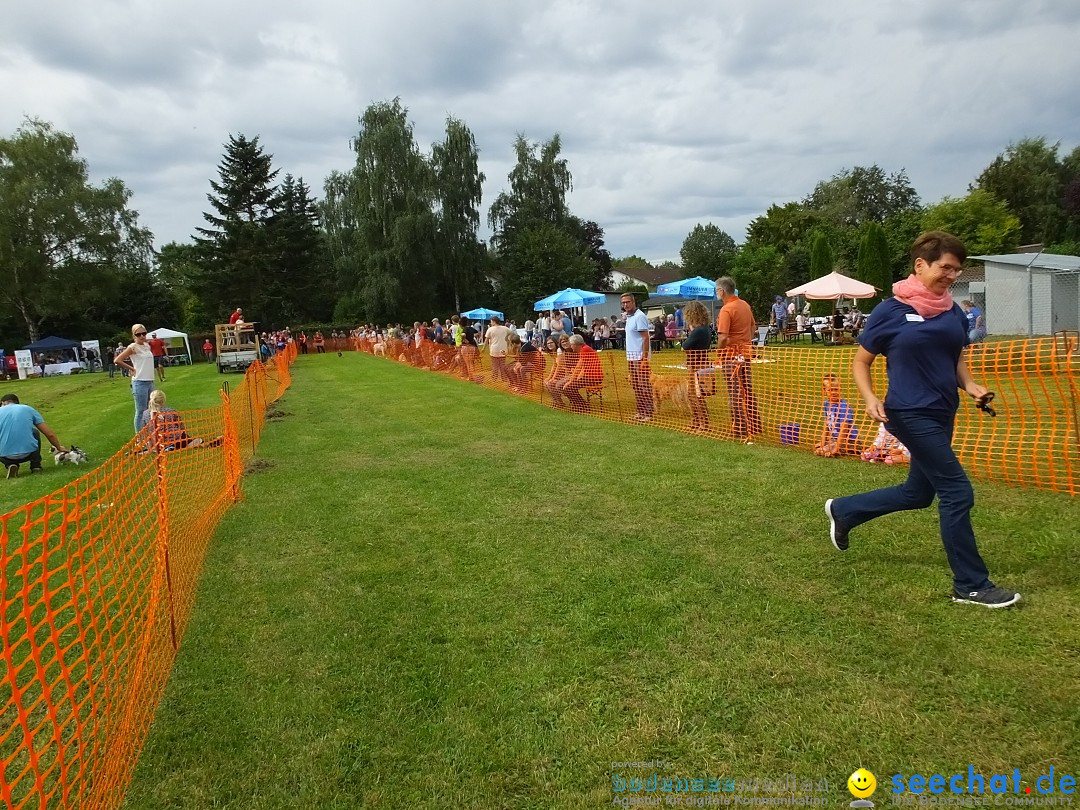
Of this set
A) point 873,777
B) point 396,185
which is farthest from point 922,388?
point 396,185

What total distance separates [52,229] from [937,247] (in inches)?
2003

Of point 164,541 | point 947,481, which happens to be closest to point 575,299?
point 164,541

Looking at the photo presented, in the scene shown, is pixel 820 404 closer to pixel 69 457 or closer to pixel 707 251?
pixel 69 457

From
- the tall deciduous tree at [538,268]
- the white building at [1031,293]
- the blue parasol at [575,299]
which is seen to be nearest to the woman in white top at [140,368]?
the white building at [1031,293]

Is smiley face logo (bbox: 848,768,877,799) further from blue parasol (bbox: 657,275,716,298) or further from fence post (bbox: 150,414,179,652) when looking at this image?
blue parasol (bbox: 657,275,716,298)

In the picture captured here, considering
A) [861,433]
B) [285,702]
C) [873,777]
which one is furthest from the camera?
[861,433]

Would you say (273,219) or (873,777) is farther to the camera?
(273,219)

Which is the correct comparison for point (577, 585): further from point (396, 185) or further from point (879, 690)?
point (396, 185)

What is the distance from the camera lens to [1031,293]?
47.8ft

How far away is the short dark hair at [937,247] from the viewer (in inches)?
128

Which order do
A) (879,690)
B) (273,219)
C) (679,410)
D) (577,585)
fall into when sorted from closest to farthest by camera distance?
(879,690)
(577,585)
(679,410)
(273,219)

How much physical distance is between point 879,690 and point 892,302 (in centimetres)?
190

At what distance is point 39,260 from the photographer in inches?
1636

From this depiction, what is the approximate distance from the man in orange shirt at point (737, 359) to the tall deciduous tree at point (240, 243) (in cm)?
4521
